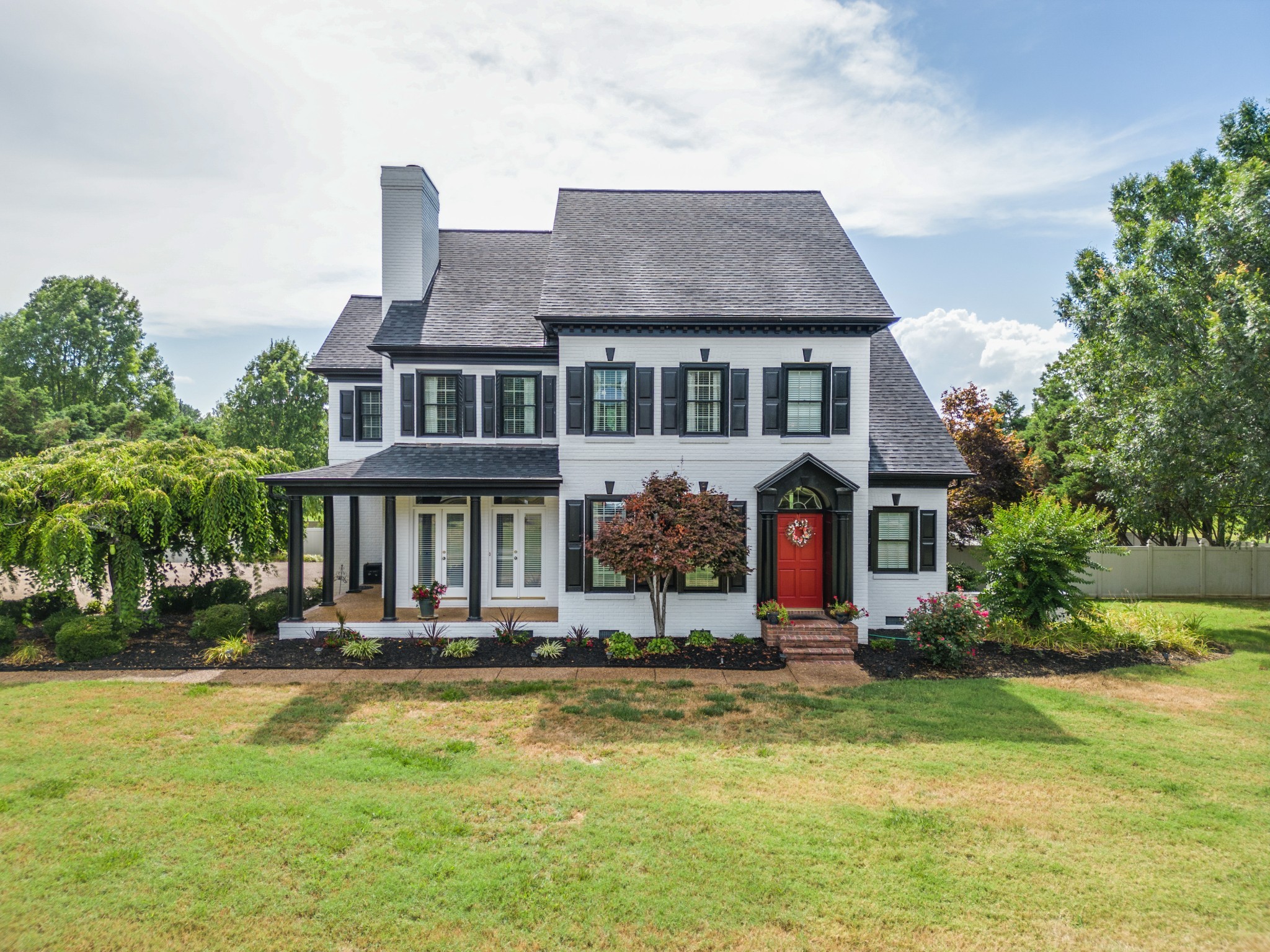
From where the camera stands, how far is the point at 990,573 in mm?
14359

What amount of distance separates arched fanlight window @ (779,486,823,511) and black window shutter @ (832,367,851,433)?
1440 mm

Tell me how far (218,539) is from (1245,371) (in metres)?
23.1

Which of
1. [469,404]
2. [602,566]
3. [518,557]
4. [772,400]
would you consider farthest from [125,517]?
[772,400]

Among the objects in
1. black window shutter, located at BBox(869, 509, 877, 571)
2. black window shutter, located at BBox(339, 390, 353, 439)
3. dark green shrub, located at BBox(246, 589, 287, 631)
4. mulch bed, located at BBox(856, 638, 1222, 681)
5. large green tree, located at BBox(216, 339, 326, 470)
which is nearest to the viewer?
mulch bed, located at BBox(856, 638, 1222, 681)

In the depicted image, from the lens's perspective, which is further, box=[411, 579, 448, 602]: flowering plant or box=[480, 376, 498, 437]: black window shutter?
box=[480, 376, 498, 437]: black window shutter

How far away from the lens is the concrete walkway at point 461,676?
1131cm

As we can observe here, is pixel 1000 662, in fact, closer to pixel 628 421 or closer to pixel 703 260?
pixel 628 421

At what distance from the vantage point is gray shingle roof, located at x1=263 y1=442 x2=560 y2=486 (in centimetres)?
1348

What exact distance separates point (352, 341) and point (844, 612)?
44.8 ft

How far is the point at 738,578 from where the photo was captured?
13.7 meters

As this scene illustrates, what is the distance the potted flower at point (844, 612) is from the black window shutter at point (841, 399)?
3553 millimetres

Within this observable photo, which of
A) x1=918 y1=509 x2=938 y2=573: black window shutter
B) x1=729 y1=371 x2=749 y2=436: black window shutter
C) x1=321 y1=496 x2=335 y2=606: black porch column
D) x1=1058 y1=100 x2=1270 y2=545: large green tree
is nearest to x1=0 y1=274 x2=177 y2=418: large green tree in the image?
x1=321 y1=496 x2=335 y2=606: black porch column

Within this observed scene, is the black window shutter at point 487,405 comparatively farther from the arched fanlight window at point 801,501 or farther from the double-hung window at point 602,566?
the arched fanlight window at point 801,501

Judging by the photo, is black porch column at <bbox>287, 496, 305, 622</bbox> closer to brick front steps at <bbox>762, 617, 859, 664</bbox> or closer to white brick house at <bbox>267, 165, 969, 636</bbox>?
white brick house at <bbox>267, 165, 969, 636</bbox>
